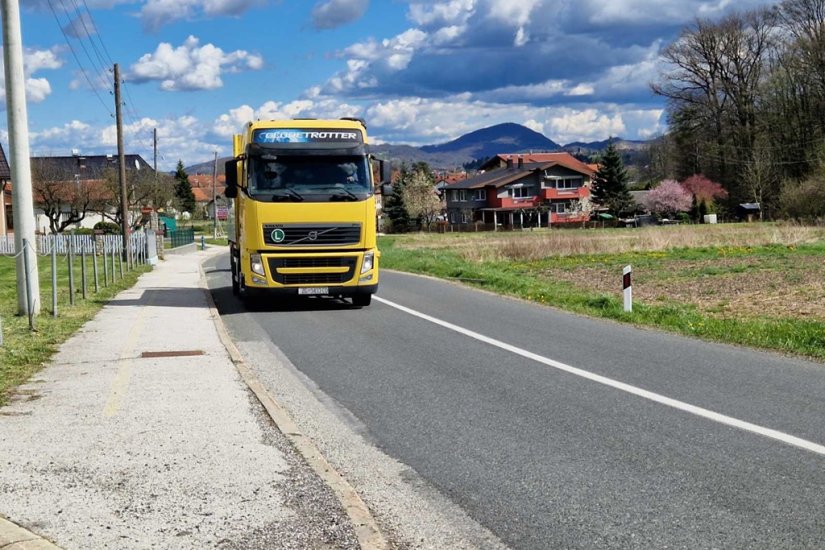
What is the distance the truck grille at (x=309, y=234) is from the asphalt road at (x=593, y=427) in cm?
302

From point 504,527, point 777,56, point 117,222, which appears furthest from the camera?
point 777,56

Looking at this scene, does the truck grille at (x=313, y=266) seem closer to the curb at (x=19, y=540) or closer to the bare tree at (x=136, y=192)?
the curb at (x=19, y=540)

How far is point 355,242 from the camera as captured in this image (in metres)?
16.9

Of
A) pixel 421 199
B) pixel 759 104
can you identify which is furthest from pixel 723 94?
pixel 421 199

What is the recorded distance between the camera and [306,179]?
16.6 metres

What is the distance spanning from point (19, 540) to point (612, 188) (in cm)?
9587

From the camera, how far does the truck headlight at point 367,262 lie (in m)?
17.0

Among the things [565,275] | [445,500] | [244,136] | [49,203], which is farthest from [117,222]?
[445,500]

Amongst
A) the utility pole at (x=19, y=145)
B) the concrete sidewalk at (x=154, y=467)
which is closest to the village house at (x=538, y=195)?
the utility pole at (x=19, y=145)

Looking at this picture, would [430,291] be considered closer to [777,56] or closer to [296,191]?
[296,191]

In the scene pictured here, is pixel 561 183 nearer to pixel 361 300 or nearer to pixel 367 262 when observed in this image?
pixel 361 300

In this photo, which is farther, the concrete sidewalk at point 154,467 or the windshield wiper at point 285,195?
the windshield wiper at point 285,195

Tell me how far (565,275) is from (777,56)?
177 ft

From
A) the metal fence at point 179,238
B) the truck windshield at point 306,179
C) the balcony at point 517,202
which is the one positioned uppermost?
the balcony at point 517,202
